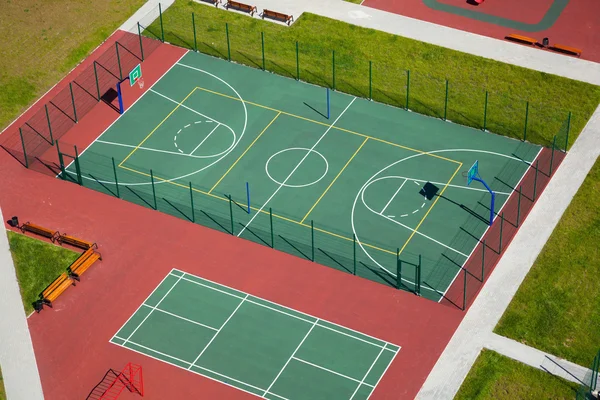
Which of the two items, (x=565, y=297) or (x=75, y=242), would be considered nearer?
(x=565, y=297)

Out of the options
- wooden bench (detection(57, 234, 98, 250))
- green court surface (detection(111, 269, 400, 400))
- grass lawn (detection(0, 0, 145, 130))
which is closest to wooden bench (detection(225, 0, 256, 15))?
grass lawn (detection(0, 0, 145, 130))

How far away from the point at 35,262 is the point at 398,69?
2955 cm

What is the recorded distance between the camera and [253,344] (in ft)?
253

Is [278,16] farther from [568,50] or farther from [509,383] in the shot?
[509,383]

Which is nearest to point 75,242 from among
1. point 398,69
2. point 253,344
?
point 253,344

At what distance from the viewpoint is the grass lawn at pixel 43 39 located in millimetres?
95812

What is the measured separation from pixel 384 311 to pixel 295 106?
20.4 metres

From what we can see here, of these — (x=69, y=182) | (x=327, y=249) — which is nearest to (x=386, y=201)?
(x=327, y=249)

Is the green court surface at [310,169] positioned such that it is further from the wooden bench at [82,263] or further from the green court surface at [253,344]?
the wooden bench at [82,263]

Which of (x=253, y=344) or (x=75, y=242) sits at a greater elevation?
(x=75, y=242)

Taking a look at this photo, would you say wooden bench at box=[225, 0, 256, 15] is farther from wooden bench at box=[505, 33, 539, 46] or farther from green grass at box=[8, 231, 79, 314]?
green grass at box=[8, 231, 79, 314]

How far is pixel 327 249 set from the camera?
271ft

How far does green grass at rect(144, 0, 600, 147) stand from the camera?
9244cm

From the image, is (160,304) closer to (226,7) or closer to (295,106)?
(295,106)
